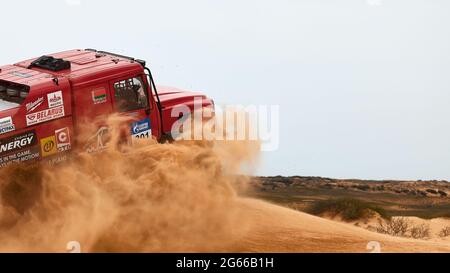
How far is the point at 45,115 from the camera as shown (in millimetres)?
12875

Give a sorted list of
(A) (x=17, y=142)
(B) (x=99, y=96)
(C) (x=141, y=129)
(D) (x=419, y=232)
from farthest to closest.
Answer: (D) (x=419, y=232), (C) (x=141, y=129), (B) (x=99, y=96), (A) (x=17, y=142)

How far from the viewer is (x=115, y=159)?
44.8 ft

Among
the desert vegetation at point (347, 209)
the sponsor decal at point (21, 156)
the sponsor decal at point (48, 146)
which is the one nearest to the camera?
the sponsor decal at point (21, 156)

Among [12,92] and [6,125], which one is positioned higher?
[12,92]

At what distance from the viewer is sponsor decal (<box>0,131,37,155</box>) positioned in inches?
492

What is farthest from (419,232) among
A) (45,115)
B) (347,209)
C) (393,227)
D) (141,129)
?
(45,115)

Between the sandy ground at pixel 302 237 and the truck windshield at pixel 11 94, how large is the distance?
13.1ft

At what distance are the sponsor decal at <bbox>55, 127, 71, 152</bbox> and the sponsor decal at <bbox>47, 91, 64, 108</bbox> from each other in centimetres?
41

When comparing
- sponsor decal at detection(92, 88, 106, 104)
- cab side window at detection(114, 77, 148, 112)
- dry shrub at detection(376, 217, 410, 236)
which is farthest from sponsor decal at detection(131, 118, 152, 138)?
dry shrub at detection(376, 217, 410, 236)

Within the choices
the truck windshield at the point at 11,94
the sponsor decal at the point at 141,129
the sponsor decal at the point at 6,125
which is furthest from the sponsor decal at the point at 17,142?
the sponsor decal at the point at 141,129

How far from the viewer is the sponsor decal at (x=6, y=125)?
40.8ft

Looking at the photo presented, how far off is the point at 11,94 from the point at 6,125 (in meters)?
0.93

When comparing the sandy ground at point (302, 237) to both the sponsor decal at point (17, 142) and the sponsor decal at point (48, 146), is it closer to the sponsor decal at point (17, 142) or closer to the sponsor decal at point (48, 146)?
the sponsor decal at point (48, 146)

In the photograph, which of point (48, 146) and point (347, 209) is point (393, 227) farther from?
point (48, 146)
